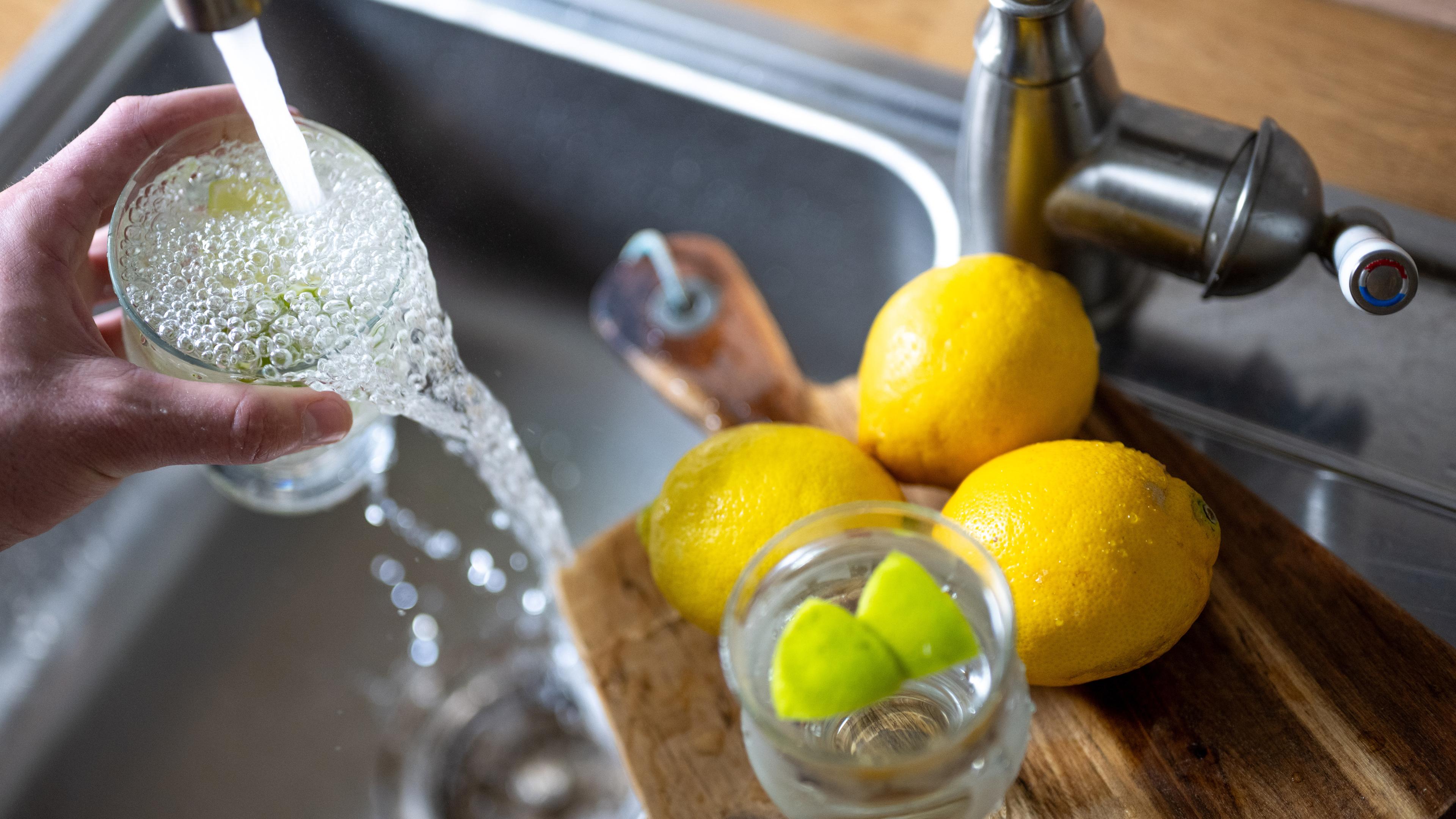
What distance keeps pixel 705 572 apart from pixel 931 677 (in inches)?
4.5

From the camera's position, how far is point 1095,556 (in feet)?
1.43

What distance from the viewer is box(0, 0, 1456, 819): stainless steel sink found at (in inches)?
30.4

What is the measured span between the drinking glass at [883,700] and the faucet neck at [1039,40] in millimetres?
247

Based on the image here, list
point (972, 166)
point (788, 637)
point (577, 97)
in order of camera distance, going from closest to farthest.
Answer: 1. point (788, 637)
2. point (972, 166)
3. point (577, 97)

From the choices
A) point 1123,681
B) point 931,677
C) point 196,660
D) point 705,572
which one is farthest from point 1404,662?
point 196,660

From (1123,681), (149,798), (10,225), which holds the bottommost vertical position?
(149,798)

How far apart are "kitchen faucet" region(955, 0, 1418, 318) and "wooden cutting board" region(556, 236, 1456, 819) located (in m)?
0.10

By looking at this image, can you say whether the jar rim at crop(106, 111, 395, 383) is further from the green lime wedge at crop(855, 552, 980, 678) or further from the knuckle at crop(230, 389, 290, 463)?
the green lime wedge at crop(855, 552, 980, 678)

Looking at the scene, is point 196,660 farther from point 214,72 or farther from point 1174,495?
point 1174,495

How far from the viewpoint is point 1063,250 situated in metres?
0.62

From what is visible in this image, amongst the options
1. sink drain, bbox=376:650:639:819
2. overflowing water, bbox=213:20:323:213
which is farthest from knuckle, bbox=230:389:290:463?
sink drain, bbox=376:650:639:819

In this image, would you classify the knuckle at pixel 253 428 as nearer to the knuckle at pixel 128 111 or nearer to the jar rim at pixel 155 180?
the jar rim at pixel 155 180

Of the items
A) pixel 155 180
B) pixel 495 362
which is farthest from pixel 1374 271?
pixel 155 180

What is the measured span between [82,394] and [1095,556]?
0.45 m
